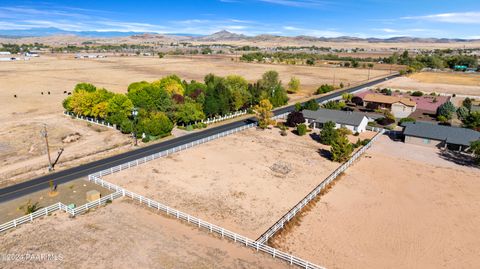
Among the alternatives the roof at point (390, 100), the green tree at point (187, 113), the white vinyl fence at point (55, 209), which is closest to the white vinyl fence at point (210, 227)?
the white vinyl fence at point (55, 209)

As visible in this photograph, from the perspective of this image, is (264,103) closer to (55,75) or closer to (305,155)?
(305,155)

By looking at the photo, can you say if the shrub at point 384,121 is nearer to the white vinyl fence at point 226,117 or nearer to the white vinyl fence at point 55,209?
the white vinyl fence at point 226,117

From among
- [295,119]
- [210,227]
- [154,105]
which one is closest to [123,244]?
[210,227]

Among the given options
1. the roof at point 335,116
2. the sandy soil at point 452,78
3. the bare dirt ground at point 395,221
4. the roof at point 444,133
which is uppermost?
the sandy soil at point 452,78

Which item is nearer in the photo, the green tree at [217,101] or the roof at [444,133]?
the roof at [444,133]

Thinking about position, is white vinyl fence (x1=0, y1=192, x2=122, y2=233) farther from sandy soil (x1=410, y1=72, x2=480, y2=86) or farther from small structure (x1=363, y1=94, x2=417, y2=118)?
sandy soil (x1=410, y1=72, x2=480, y2=86)

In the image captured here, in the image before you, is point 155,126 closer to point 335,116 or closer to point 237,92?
point 237,92

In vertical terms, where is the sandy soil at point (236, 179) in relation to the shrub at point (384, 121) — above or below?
below

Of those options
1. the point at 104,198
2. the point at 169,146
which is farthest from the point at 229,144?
the point at 104,198
